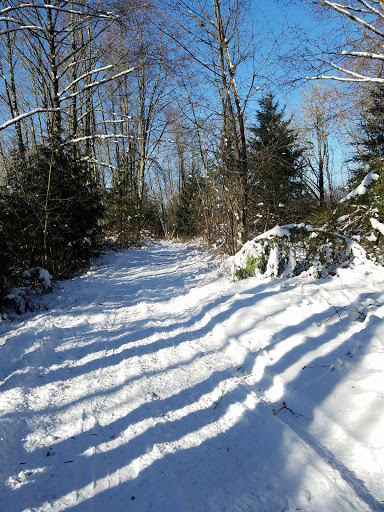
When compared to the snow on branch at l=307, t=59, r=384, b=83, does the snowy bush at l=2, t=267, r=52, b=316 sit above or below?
below

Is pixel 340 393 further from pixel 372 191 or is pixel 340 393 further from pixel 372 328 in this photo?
pixel 372 191

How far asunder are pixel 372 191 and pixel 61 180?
25.6ft

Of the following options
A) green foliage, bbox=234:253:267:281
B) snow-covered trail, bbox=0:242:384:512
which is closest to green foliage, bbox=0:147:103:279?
snow-covered trail, bbox=0:242:384:512

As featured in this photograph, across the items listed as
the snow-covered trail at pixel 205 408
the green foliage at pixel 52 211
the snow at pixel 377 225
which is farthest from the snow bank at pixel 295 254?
the green foliage at pixel 52 211

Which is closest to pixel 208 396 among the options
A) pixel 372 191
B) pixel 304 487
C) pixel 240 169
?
pixel 304 487

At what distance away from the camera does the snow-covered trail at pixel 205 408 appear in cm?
172

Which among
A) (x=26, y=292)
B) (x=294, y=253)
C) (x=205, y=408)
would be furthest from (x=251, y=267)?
(x=26, y=292)

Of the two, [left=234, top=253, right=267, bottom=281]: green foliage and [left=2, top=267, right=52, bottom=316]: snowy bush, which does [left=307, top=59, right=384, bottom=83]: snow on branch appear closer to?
[left=234, top=253, right=267, bottom=281]: green foliage

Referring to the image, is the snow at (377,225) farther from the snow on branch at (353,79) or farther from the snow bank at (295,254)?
the snow on branch at (353,79)

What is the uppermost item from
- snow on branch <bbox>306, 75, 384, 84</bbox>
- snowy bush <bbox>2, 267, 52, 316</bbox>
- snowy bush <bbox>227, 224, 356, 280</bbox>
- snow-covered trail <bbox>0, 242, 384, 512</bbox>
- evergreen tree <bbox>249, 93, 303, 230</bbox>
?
snow on branch <bbox>306, 75, 384, 84</bbox>

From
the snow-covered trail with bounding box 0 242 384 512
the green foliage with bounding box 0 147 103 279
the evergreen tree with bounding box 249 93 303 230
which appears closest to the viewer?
the snow-covered trail with bounding box 0 242 384 512

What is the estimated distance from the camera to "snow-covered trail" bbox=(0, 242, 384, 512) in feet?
5.63

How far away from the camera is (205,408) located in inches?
97.4

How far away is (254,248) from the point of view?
616 cm
